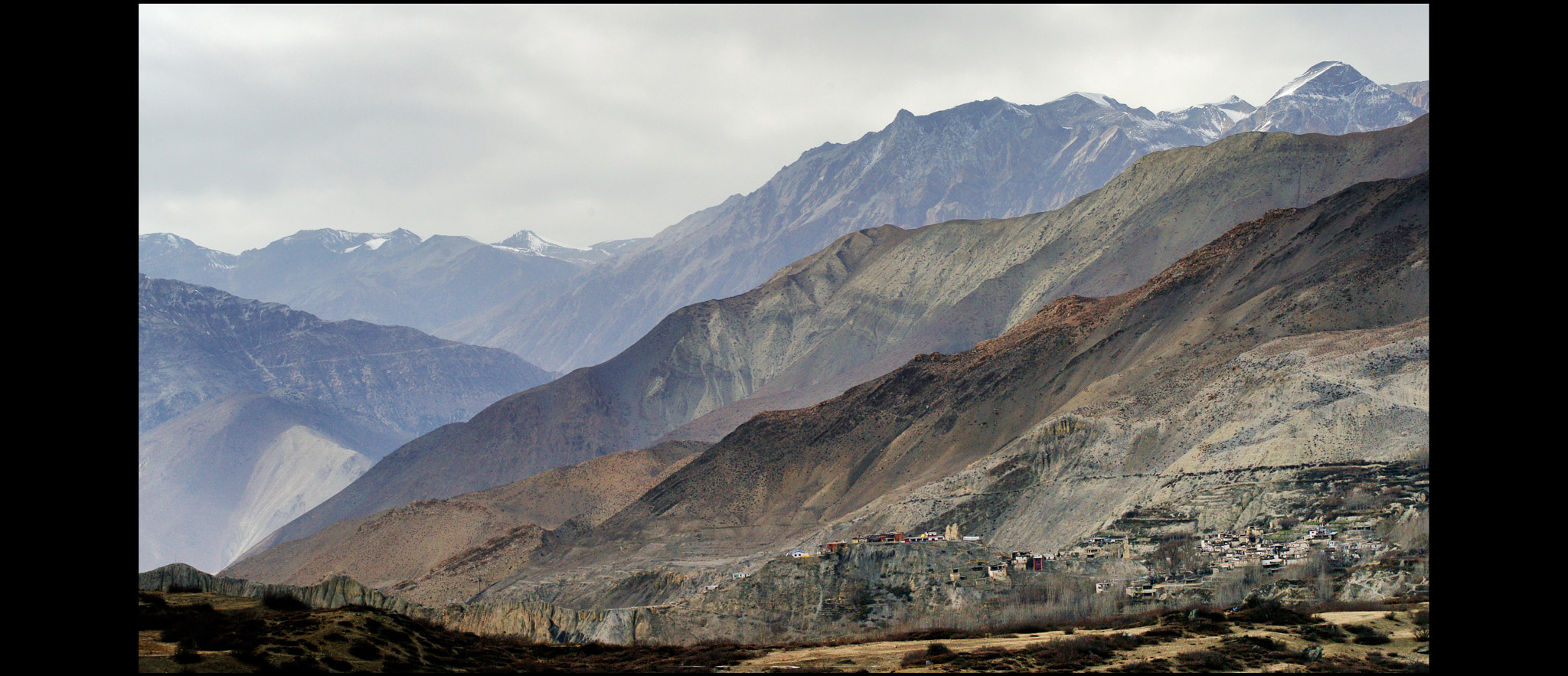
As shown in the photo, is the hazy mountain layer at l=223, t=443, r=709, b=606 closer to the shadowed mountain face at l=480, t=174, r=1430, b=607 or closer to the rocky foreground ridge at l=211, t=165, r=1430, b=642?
the rocky foreground ridge at l=211, t=165, r=1430, b=642

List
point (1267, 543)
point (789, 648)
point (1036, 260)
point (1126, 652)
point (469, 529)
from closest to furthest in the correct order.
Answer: point (1126, 652) < point (789, 648) < point (1267, 543) < point (469, 529) < point (1036, 260)

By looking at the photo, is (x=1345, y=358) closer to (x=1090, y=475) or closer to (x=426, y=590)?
(x=1090, y=475)

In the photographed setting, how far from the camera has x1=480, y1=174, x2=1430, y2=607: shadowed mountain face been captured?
6775cm

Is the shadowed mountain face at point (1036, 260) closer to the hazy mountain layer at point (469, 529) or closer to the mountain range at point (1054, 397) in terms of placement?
the mountain range at point (1054, 397)

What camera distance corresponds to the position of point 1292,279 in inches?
3637

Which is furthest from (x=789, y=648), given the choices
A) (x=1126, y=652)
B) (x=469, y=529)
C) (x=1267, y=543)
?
(x=469, y=529)

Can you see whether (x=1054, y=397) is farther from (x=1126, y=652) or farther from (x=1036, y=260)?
(x=1036, y=260)

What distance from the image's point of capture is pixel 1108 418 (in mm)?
82312

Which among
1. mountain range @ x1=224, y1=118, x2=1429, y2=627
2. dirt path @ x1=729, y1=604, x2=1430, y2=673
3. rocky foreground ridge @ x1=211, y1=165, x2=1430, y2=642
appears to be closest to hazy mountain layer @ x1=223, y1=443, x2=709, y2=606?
mountain range @ x1=224, y1=118, x2=1429, y2=627

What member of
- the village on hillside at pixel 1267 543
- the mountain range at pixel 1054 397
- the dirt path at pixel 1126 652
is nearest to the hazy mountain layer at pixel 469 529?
the mountain range at pixel 1054 397

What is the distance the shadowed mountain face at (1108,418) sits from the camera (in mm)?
67750

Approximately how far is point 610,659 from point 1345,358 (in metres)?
56.7

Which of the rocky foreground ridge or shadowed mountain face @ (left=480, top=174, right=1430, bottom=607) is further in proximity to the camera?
shadowed mountain face @ (left=480, top=174, right=1430, bottom=607)

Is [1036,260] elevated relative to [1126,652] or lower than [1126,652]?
elevated
